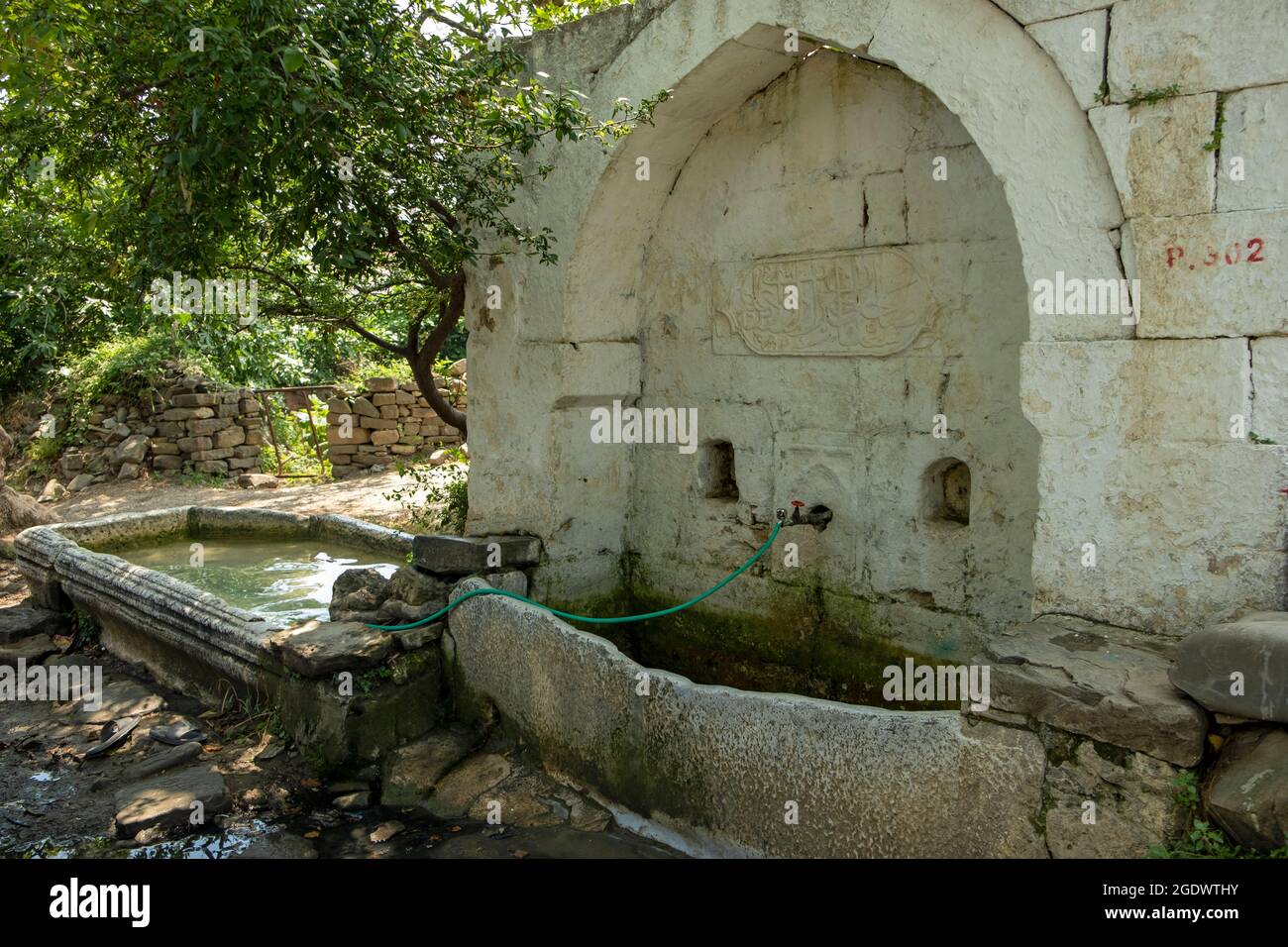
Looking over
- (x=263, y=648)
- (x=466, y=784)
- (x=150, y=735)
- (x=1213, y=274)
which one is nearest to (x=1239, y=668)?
(x=1213, y=274)

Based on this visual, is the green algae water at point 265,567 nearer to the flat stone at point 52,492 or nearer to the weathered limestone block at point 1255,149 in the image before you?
the weathered limestone block at point 1255,149

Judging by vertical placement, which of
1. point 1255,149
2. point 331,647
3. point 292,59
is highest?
point 292,59

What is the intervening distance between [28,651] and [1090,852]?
587 centimetres

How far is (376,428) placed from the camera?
449 inches

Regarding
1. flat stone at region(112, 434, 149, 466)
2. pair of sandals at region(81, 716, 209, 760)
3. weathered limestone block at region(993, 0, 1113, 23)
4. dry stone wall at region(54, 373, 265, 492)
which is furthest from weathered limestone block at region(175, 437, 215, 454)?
weathered limestone block at region(993, 0, 1113, 23)

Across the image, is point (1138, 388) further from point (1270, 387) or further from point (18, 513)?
point (18, 513)

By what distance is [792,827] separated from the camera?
3236 millimetres

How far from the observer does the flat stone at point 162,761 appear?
441cm

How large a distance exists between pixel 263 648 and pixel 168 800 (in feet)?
2.84

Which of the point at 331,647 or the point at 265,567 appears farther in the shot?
the point at 265,567

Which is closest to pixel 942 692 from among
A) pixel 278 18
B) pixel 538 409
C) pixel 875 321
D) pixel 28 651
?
pixel 875 321

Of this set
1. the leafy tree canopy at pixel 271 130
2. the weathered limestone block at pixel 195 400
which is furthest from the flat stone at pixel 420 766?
the weathered limestone block at pixel 195 400

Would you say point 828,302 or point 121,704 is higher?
point 828,302

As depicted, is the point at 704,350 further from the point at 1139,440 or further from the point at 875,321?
the point at 1139,440
